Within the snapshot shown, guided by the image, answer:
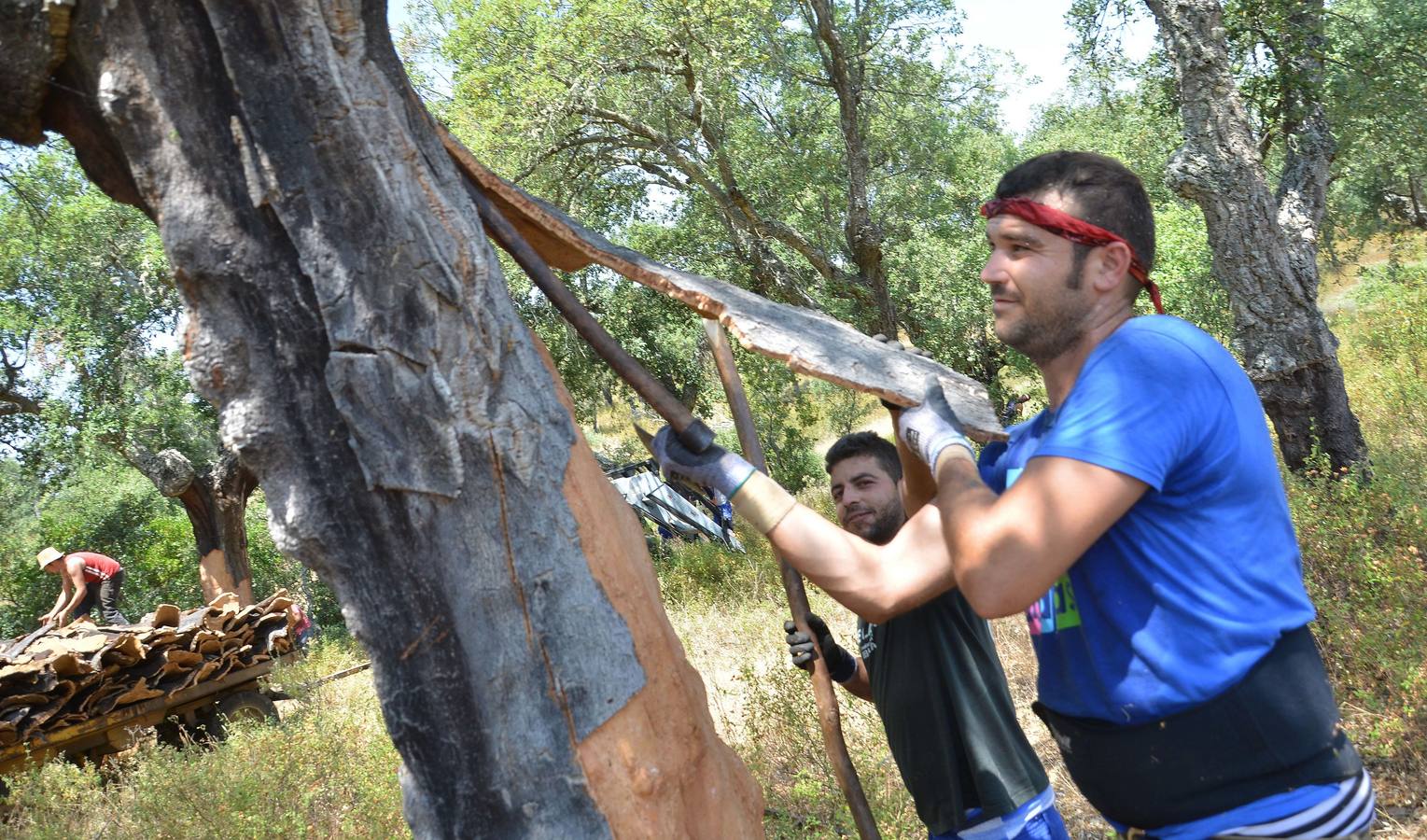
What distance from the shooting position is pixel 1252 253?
5.69m

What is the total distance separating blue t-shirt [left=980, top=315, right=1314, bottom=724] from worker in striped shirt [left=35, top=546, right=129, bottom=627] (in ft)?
31.8

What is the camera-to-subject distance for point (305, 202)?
5.09ft

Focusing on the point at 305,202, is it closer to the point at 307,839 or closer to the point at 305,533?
the point at 305,533

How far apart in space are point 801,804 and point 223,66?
3639mm

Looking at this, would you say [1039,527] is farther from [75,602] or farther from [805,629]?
[75,602]

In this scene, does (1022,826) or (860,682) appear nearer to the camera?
(1022,826)

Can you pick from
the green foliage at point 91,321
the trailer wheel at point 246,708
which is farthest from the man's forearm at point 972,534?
the green foliage at point 91,321

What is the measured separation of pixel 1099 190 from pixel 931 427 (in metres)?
0.49

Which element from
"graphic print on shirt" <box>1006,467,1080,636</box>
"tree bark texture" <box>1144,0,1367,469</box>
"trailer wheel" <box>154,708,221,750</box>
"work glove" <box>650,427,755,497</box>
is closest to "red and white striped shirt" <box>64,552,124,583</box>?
"trailer wheel" <box>154,708,221,750</box>

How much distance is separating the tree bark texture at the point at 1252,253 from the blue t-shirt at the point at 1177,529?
4853 millimetres

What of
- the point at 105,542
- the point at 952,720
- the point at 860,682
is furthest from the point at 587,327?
the point at 105,542

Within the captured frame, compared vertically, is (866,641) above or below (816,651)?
below

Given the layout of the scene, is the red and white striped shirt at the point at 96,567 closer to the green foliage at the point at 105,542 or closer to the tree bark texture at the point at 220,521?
the tree bark texture at the point at 220,521

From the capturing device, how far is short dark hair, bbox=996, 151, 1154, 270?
1.62m
